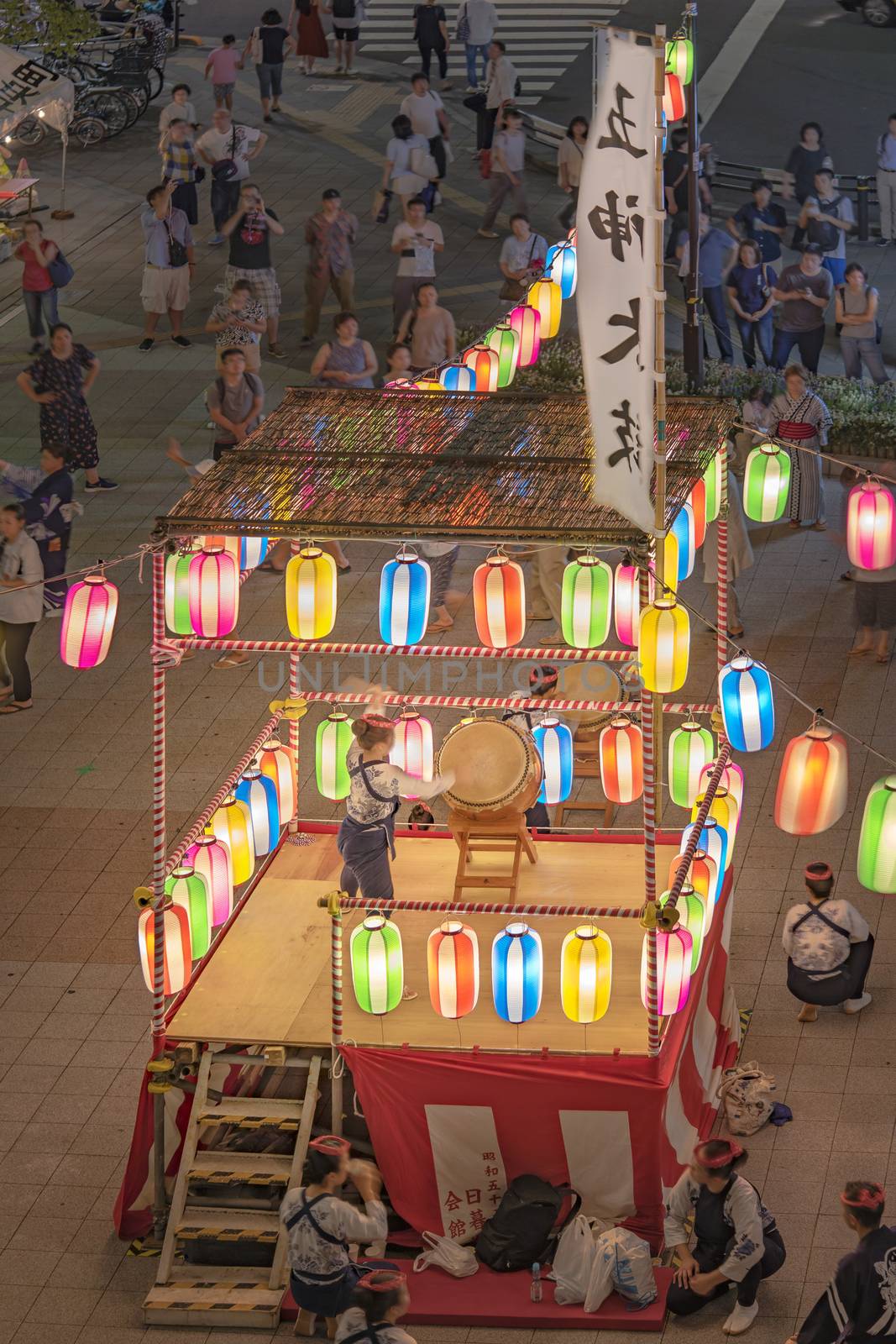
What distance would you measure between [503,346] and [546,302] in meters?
1.06

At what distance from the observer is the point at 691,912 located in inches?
425

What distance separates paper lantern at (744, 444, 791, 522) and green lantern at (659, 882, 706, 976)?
3485 millimetres

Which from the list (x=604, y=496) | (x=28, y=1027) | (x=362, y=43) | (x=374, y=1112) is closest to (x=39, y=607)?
(x=28, y=1027)

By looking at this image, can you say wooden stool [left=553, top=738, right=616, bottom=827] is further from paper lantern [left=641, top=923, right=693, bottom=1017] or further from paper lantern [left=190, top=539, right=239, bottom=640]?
paper lantern [left=641, top=923, right=693, bottom=1017]

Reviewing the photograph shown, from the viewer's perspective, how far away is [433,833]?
13.0 metres

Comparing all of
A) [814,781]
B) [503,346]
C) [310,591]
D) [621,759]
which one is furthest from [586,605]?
[503,346]

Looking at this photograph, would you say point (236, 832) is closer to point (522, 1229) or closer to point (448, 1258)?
point (448, 1258)

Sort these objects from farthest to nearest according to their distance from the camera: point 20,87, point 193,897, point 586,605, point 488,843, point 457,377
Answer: point 20,87, point 457,377, point 488,843, point 586,605, point 193,897

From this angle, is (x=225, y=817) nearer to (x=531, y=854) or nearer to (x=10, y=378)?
(x=531, y=854)

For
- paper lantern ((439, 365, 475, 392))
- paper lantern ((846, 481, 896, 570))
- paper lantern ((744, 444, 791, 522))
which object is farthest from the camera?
paper lantern ((439, 365, 475, 392))

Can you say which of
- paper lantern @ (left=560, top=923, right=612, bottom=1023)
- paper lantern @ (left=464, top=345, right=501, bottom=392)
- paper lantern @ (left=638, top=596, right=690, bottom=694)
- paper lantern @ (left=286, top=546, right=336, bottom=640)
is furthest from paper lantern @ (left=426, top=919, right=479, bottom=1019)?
paper lantern @ (left=464, top=345, right=501, bottom=392)

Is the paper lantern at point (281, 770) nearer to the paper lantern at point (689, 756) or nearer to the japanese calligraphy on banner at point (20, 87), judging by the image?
the paper lantern at point (689, 756)

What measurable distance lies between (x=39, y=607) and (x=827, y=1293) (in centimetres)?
872

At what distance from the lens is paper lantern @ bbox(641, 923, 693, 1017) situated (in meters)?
10.4
